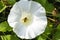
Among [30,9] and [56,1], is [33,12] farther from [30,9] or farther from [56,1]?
[56,1]

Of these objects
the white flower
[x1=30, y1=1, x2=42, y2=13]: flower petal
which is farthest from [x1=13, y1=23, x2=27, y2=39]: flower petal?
[x1=30, y1=1, x2=42, y2=13]: flower petal

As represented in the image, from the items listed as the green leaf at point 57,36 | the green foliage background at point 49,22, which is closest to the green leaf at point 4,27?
the green foliage background at point 49,22

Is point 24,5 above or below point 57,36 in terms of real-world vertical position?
above

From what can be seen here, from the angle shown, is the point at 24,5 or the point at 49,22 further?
the point at 49,22

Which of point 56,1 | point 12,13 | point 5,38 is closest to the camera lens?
point 12,13

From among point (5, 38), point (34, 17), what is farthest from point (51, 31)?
point (5, 38)

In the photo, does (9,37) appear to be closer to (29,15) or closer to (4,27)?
(4,27)

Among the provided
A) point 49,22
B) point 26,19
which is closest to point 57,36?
point 49,22
